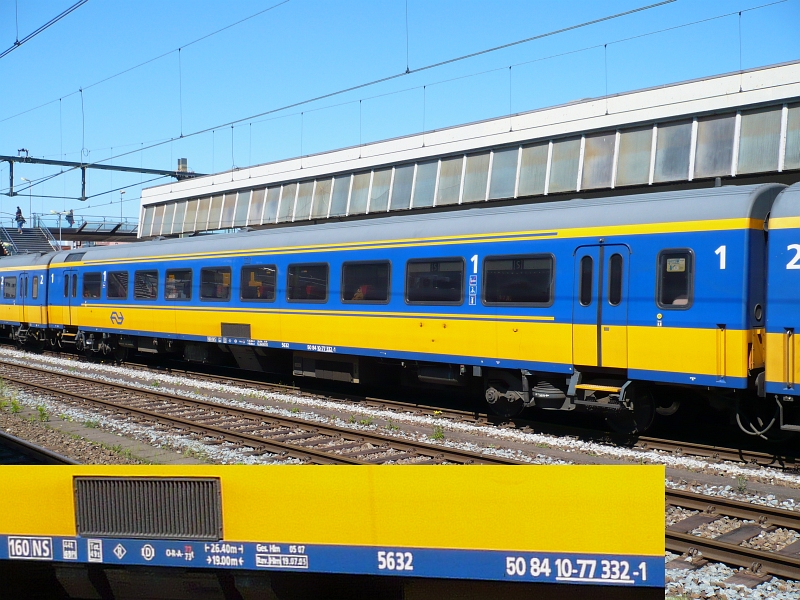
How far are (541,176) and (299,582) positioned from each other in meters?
18.5

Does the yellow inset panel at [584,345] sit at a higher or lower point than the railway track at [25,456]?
higher

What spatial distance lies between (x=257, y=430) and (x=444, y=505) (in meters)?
8.99

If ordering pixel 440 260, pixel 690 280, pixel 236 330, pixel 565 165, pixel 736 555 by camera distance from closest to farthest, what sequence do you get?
pixel 736 555 < pixel 690 280 < pixel 440 260 < pixel 236 330 < pixel 565 165

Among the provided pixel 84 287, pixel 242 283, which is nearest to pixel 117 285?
pixel 84 287

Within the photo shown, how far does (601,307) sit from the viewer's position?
33.7 ft

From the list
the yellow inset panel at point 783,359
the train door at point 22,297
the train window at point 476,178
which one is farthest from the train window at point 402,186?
the yellow inset panel at point 783,359

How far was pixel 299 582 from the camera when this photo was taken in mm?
3482

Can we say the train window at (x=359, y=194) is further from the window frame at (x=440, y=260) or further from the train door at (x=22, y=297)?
the window frame at (x=440, y=260)

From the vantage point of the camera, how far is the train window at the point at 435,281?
12023 mm

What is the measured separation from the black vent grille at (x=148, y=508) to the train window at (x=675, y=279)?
755 centimetres

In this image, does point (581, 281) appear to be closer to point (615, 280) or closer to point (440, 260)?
point (615, 280)

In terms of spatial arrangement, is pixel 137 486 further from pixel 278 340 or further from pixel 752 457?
pixel 278 340

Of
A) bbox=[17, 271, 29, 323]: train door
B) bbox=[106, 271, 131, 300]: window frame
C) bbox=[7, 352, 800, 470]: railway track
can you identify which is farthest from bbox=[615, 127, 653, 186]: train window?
bbox=[17, 271, 29, 323]: train door

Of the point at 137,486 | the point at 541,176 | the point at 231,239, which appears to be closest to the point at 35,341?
the point at 231,239
